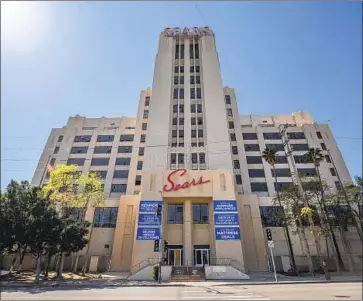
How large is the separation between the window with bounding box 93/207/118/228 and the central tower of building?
386 inches

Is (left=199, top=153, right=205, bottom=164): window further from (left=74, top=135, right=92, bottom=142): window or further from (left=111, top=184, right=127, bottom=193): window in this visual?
(left=74, top=135, right=92, bottom=142): window

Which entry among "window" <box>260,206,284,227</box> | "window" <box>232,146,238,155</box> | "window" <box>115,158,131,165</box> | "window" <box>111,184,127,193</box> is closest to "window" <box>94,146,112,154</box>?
"window" <box>115,158,131,165</box>

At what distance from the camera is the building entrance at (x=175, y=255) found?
112 feet

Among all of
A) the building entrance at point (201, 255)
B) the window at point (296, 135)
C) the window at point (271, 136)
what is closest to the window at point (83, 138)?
the building entrance at point (201, 255)

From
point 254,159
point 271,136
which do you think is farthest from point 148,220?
point 271,136

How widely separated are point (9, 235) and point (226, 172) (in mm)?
27355

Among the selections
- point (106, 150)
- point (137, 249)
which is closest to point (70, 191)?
point (137, 249)

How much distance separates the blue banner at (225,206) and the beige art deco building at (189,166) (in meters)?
0.14

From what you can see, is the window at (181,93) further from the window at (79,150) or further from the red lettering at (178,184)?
the window at (79,150)

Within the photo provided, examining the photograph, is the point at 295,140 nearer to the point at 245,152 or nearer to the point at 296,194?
the point at 245,152

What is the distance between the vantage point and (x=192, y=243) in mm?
35000

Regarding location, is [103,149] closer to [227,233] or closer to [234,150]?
[234,150]

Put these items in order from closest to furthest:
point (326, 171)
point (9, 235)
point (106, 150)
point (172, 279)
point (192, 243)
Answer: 1. point (9, 235)
2. point (172, 279)
3. point (192, 243)
4. point (326, 171)
5. point (106, 150)

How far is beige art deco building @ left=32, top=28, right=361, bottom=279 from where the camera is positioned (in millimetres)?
34781
